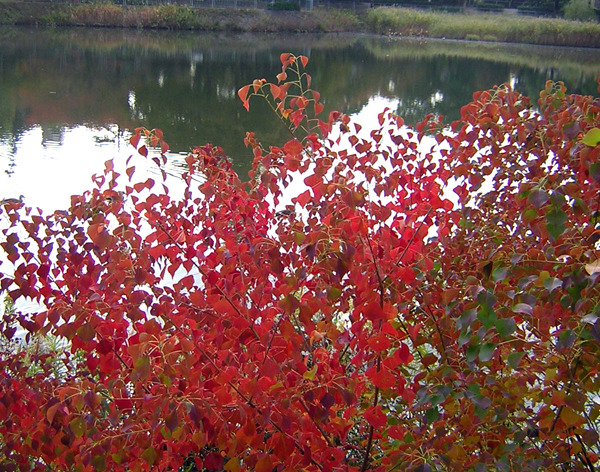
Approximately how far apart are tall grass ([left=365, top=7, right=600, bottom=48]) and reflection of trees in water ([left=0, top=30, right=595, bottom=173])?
562cm

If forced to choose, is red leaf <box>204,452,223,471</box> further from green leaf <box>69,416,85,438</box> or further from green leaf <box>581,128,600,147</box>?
green leaf <box>581,128,600,147</box>

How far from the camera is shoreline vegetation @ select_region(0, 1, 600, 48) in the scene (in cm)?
2622

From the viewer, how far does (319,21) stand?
3331 cm

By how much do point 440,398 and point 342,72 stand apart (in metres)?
17.5

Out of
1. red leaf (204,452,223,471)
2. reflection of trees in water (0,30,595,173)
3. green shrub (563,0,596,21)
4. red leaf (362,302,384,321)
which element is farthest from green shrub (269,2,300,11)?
red leaf (362,302,384,321)

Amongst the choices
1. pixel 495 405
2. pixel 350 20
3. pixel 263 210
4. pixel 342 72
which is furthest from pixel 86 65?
pixel 350 20

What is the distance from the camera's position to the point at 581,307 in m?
1.33

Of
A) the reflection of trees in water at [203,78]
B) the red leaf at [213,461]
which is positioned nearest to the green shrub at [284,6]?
the reflection of trees in water at [203,78]

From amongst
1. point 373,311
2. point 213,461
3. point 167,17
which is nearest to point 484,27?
point 167,17

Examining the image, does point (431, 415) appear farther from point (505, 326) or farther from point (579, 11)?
point (579, 11)

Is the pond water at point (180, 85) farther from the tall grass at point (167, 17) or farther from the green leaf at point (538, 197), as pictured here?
the green leaf at point (538, 197)

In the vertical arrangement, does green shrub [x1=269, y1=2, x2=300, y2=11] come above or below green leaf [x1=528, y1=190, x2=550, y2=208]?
below

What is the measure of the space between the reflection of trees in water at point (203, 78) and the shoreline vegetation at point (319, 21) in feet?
7.83

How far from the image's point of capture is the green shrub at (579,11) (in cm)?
3672
